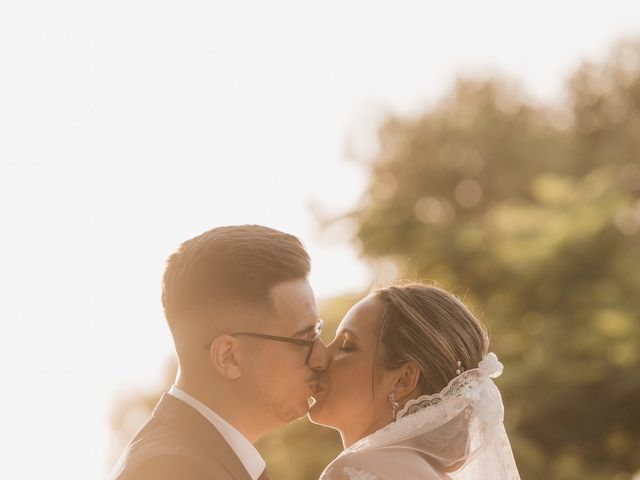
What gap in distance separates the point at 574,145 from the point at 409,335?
25.5 m

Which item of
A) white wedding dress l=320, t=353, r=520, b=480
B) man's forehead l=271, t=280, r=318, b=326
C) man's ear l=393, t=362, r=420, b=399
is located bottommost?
white wedding dress l=320, t=353, r=520, b=480

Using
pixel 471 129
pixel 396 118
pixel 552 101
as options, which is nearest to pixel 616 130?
pixel 552 101

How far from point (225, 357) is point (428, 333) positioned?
1.11 m

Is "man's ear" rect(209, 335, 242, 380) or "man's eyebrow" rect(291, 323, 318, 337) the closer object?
"man's ear" rect(209, 335, 242, 380)

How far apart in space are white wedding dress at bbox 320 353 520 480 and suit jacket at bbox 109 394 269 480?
0.54m

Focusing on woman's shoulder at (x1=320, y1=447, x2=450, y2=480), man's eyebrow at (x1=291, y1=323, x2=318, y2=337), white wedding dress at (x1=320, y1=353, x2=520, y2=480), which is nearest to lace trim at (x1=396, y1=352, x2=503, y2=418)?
white wedding dress at (x1=320, y1=353, x2=520, y2=480)

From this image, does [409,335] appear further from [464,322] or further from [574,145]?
[574,145]

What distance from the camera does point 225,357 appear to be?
3.88m

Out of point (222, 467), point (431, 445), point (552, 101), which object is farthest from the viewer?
point (552, 101)

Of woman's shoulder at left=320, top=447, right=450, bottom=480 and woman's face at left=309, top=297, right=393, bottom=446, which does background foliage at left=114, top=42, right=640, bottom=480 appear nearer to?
woman's face at left=309, top=297, right=393, bottom=446

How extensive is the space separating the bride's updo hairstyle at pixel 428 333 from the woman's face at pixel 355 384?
6 cm

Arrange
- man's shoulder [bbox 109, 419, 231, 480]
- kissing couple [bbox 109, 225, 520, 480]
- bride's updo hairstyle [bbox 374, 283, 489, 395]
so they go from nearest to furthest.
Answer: man's shoulder [bbox 109, 419, 231, 480]
kissing couple [bbox 109, 225, 520, 480]
bride's updo hairstyle [bbox 374, 283, 489, 395]

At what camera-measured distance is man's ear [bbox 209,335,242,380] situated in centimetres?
387

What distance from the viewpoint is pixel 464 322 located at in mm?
4730
